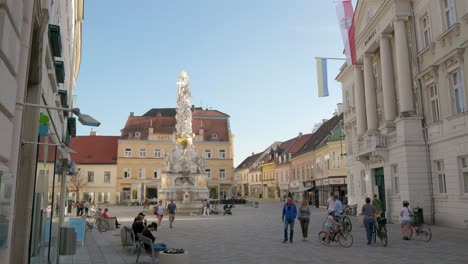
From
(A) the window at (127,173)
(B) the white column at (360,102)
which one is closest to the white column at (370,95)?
(B) the white column at (360,102)

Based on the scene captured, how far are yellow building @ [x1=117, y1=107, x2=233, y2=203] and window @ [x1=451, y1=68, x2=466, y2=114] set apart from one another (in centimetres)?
5190

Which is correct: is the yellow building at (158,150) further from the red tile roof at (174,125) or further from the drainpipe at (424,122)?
the drainpipe at (424,122)

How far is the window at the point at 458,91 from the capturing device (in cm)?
1930

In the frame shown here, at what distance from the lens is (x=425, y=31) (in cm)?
2283

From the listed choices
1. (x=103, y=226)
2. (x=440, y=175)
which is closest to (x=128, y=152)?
(x=103, y=226)

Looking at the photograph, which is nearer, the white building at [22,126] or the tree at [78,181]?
the white building at [22,126]

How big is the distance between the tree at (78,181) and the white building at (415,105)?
126ft

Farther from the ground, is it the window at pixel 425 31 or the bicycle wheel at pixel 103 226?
the window at pixel 425 31

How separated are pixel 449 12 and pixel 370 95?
9267 millimetres

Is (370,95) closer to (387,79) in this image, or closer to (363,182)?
(387,79)

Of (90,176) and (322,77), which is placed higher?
(322,77)

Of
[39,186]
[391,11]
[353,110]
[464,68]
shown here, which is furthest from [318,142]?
[39,186]

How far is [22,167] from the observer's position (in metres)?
6.48

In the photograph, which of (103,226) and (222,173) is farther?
(222,173)
